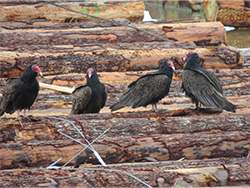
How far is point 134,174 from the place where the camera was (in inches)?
152

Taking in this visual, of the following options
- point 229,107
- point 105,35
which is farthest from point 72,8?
point 229,107

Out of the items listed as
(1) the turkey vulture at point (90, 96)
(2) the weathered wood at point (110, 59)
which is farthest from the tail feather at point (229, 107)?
(2) the weathered wood at point (110, 59)

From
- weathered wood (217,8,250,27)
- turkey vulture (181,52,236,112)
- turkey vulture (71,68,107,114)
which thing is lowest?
weathered wood (217,8,250,27)

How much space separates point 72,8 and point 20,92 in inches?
245

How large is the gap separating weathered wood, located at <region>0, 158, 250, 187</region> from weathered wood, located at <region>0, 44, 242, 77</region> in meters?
3.37

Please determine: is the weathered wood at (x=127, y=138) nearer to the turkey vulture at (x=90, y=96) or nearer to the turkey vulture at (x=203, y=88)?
the turkey vulture at (x=203, y=88)

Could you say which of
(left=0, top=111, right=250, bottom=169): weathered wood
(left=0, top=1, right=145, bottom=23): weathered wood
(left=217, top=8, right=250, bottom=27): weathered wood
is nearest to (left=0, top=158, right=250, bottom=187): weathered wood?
(left=0, top=111, right=250, bottom=169): weathered wood

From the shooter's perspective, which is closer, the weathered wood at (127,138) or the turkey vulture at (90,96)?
the weathered wood at (127,138)

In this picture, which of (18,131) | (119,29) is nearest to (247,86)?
(119,29)

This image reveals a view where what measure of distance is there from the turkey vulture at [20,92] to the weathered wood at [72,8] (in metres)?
5.32

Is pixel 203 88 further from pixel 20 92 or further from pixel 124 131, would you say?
pixel 20 92

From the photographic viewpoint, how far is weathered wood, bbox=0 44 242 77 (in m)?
7.07

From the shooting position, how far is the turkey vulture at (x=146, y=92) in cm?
573

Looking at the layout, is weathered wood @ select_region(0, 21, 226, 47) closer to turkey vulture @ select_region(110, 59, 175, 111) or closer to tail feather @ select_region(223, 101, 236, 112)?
turkey vulture @ select_region(110, 59, 175, 111)
